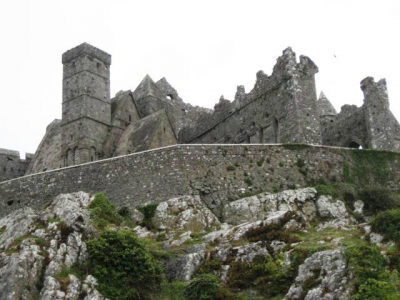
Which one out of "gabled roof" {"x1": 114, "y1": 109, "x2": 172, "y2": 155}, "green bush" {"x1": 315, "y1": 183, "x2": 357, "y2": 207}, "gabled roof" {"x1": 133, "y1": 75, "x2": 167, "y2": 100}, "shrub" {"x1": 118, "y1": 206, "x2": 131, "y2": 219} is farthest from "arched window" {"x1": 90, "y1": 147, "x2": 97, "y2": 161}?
"green bush" {"x1": 315, "y1": 183, "x2": 357, "y2": 207}

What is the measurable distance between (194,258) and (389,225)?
831cm

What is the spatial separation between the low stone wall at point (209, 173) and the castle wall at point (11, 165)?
41.1ft

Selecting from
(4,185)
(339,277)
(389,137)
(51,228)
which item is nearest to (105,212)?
(51,228)

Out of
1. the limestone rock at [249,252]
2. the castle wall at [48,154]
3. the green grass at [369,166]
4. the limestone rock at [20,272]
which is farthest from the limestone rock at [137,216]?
the castle wall at [48,154]

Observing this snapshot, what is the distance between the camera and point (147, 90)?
58406 mm

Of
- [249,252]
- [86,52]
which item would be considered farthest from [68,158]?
[249,252]

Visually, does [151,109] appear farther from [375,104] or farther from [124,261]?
[124,261]

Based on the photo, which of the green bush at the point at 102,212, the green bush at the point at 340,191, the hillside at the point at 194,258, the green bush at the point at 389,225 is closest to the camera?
the hillside at the point at 194,258

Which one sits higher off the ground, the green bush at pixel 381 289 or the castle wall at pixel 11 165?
the castle wall at pixel 11 165

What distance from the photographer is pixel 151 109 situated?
56.8m

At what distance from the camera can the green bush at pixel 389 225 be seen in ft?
93.1

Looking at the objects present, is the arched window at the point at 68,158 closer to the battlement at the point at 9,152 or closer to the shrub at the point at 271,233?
the battlement at the point at 9,152

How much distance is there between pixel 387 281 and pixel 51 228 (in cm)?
1451

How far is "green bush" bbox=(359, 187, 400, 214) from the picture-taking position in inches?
1517
